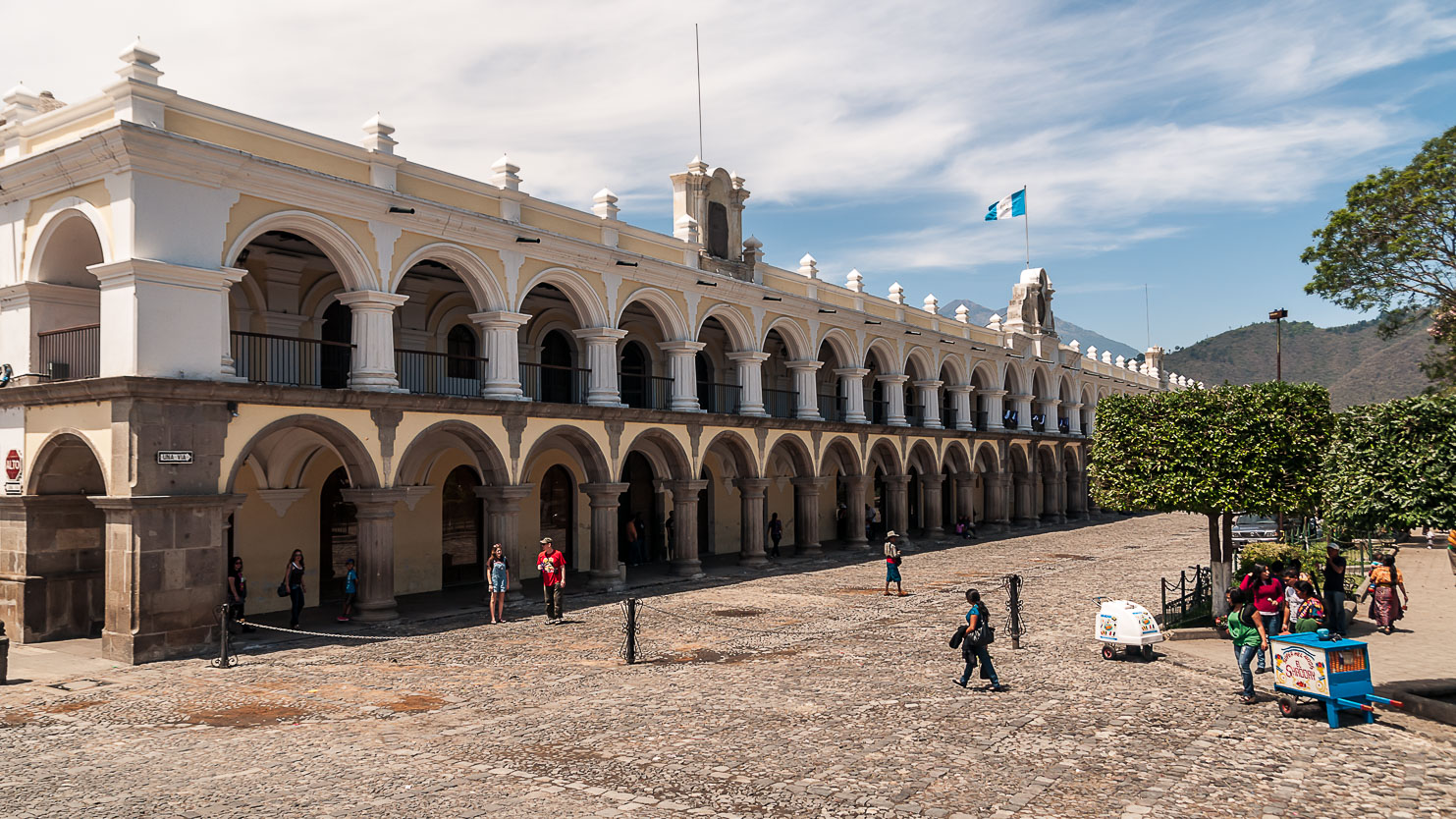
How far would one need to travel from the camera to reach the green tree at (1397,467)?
1007 centimetres

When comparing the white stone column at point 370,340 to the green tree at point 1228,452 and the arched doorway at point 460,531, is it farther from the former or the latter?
the green tree at point 1228,452

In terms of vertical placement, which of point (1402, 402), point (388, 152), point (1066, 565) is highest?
point (388, 152)

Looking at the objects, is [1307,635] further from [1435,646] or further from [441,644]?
[441,644]

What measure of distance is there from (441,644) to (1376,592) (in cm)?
1488

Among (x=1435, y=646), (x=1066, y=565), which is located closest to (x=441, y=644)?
(x=1435, y=646)

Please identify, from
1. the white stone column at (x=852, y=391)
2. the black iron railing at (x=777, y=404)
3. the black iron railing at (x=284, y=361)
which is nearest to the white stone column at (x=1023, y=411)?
the black iron railing at (x=777, y=404)

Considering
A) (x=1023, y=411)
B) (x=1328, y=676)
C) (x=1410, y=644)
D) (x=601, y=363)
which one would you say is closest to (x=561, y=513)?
(x=601, y=363)

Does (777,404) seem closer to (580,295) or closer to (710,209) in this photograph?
(710,209)

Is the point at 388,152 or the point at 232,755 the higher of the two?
the point at 388,152

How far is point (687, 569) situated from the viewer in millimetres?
24656

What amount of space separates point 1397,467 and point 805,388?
66.8ft

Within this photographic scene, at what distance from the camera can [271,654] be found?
590 inches

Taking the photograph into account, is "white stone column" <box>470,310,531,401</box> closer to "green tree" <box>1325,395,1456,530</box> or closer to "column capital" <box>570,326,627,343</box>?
"column capital" <box>570,326,627,343</box>

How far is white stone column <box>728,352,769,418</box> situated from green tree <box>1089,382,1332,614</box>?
1261 centimetres
